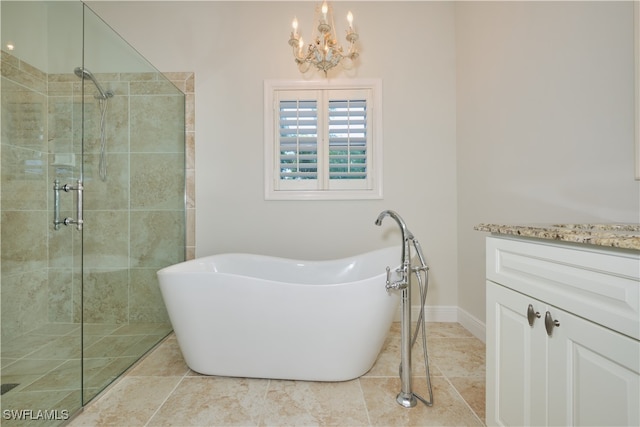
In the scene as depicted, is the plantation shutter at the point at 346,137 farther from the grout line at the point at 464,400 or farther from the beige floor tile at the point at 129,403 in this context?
the beige floor tile at the point at 129,403

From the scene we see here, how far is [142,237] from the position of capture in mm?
1998

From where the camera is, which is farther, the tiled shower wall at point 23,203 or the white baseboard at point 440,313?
the white baseboard at point 440,313

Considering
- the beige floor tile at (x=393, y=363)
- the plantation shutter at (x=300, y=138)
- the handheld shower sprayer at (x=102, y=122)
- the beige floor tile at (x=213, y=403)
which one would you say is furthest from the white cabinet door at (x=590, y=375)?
the handheld shower sprayer at (x=102, y=122)

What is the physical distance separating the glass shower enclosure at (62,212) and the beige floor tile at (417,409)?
134 cm

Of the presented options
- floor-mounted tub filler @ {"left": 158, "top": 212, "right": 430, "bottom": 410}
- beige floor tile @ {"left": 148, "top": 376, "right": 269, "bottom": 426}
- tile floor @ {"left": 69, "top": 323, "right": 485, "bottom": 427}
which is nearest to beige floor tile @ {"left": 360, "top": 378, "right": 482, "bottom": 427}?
tile floor @ {"left": 69, "top": 323, "right": 485, "bottom": 427}

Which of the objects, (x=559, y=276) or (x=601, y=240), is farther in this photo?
(x=559, y=276)

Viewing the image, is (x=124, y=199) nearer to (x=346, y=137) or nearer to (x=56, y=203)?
(x=56, y=203)

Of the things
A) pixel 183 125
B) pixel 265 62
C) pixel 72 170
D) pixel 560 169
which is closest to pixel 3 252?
pixel 72 170

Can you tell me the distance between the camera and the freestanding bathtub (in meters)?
1.43

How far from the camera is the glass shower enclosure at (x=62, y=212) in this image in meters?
1.27

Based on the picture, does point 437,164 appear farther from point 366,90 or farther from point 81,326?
point 81,326

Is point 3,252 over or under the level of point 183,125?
under

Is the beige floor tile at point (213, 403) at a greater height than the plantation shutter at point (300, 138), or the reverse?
the plantation shutter at point (300, 138)

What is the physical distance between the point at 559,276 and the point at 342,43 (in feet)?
7.37
